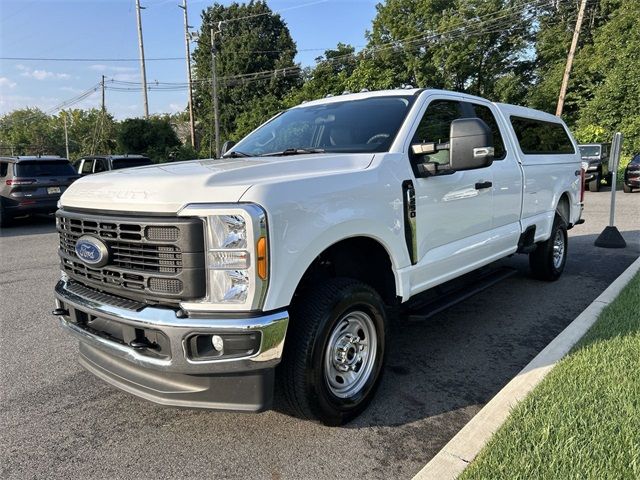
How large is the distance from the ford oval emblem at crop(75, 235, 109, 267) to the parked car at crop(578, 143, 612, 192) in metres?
18.8

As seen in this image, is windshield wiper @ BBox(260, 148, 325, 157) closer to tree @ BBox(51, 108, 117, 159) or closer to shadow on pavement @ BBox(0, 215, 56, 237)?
shadow on pavement @ BBox(0, 215, 56, 237)

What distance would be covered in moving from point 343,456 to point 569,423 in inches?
47.8

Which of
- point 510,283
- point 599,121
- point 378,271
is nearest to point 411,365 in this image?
point 378,271

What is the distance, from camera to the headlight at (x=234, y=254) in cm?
234

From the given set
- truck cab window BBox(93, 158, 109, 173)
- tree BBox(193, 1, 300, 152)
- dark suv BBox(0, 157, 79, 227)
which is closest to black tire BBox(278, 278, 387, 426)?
dark suv BBox(0, 157, 79, 227)

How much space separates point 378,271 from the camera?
344cm

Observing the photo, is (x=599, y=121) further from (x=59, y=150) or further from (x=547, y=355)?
(x=59, y=150)

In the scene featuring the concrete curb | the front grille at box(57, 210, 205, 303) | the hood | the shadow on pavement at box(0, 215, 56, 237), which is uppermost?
the hood

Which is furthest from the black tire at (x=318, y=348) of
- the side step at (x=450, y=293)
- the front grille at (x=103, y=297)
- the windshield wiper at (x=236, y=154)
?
the windshield wiper at (x=236, y=154)

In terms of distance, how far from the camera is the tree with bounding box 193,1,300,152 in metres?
43.9

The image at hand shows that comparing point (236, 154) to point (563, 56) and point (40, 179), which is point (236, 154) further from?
point (563, 56)

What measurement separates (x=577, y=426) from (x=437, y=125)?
2.39 m

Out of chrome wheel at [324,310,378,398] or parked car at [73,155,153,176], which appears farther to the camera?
parked car at [73,155,153,176]

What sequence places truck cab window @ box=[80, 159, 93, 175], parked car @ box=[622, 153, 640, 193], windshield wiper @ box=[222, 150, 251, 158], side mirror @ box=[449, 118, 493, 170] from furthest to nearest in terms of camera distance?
1. parked car @ box=[622, 153, 640, 193]
2. truck cab window @ box=[80, 159, 93, 175]
3. windshield wiper @ box=[222, 150, 251, 158]
4. side mirror @ box=[449, 118, 493, 170]
